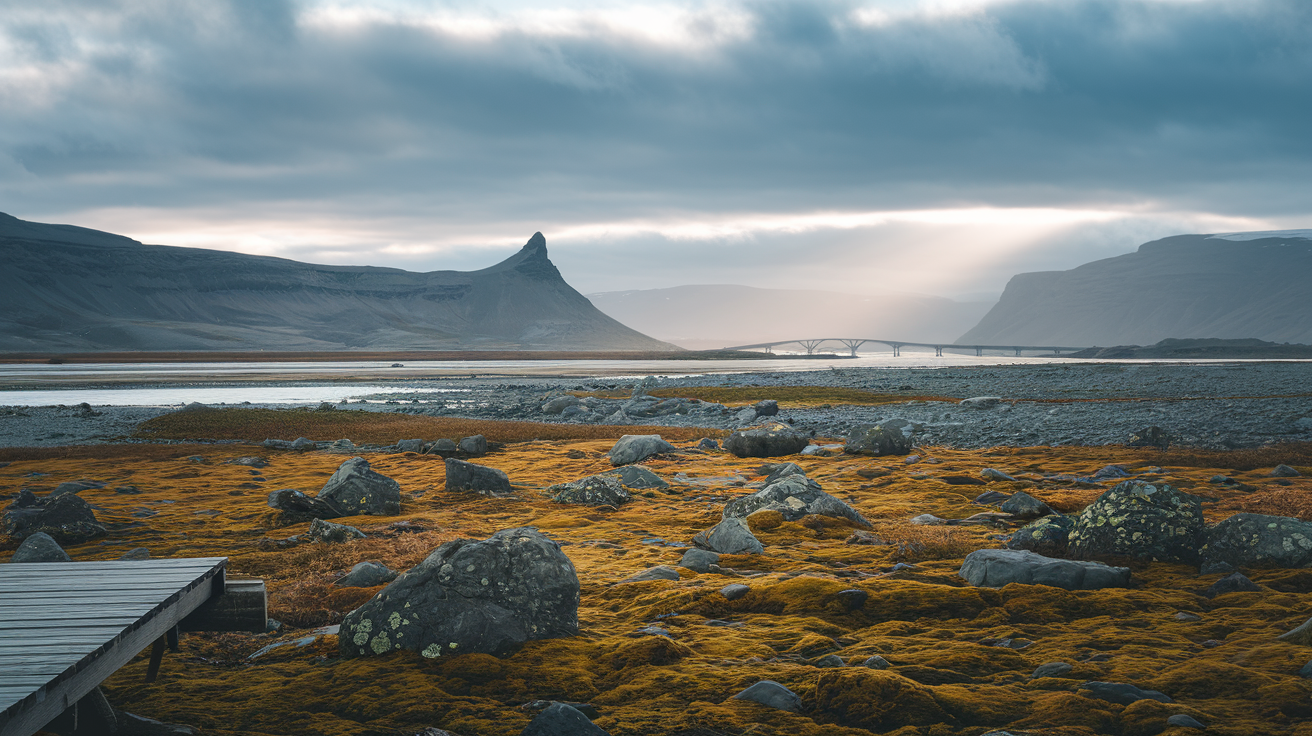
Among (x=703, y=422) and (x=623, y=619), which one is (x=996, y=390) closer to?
(x=703, y=422)

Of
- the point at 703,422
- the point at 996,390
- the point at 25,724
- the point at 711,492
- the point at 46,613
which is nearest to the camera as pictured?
the point at 25,724

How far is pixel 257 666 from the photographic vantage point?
6.52 m

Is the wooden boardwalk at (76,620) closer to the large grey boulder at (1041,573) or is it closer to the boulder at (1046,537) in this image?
the large grey boulder at (1041,573)

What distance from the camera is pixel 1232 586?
7527 millimetres

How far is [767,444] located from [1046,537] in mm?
10857

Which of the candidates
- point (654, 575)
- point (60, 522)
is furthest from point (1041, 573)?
point (60, 522)

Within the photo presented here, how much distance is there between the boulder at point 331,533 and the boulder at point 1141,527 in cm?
991

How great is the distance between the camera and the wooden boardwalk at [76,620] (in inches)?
165

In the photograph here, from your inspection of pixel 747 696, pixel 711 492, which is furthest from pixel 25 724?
pixel 711 492

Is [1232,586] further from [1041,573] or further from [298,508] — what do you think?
A: [298,508]

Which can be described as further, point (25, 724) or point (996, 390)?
point (996, 390)

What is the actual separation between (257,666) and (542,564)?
261 centimetres

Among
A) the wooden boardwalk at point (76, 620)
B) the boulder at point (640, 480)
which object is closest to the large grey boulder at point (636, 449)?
the boulder at point (640, 480)

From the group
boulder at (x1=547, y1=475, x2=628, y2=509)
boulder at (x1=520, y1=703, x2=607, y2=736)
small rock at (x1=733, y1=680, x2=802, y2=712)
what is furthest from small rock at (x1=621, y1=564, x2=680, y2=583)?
boulder at (x1=547, y1=475, x2=628, y2=509)
